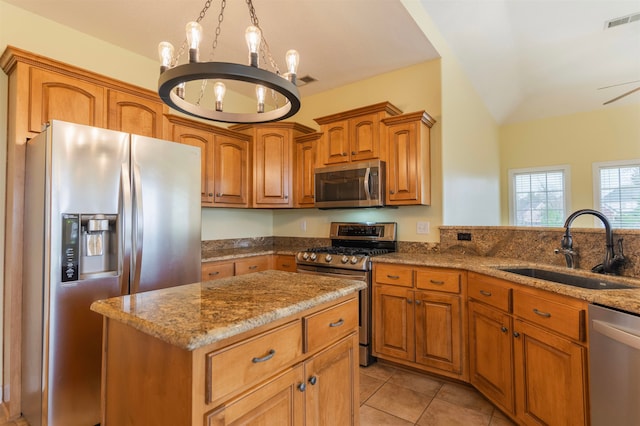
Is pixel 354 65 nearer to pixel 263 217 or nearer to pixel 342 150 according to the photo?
pixel 342 150

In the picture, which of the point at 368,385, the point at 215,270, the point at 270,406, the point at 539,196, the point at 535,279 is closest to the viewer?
the point at 270,406

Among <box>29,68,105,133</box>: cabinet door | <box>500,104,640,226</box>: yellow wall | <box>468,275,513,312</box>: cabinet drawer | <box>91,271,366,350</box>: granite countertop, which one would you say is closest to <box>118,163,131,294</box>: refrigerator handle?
<box>29,68,105,133</box>: cabinet door

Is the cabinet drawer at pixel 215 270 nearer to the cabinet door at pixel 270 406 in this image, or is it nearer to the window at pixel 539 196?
the cabinet door at pixel 270 406

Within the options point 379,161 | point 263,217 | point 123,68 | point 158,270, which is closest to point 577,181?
point 379,161

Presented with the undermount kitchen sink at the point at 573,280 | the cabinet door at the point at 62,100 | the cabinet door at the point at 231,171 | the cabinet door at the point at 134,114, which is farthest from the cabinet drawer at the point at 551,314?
the cabinet door at the point at 62,100

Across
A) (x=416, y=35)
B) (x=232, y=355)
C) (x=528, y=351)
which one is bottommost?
(x=528, y=351)

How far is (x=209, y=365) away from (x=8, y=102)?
8.77 ft

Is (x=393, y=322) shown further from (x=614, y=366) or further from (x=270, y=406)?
(x=270, y=406)

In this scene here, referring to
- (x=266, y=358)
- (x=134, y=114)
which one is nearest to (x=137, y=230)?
(x=134, y=114)

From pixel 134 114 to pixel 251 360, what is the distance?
2427 millimetres

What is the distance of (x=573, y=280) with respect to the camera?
6.43ft

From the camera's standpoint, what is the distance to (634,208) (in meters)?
4.57

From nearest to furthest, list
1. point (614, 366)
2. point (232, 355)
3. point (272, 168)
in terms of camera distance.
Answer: point (232, 355) < point (614, 366) < point (272, 168)

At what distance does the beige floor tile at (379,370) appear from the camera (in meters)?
2.58
